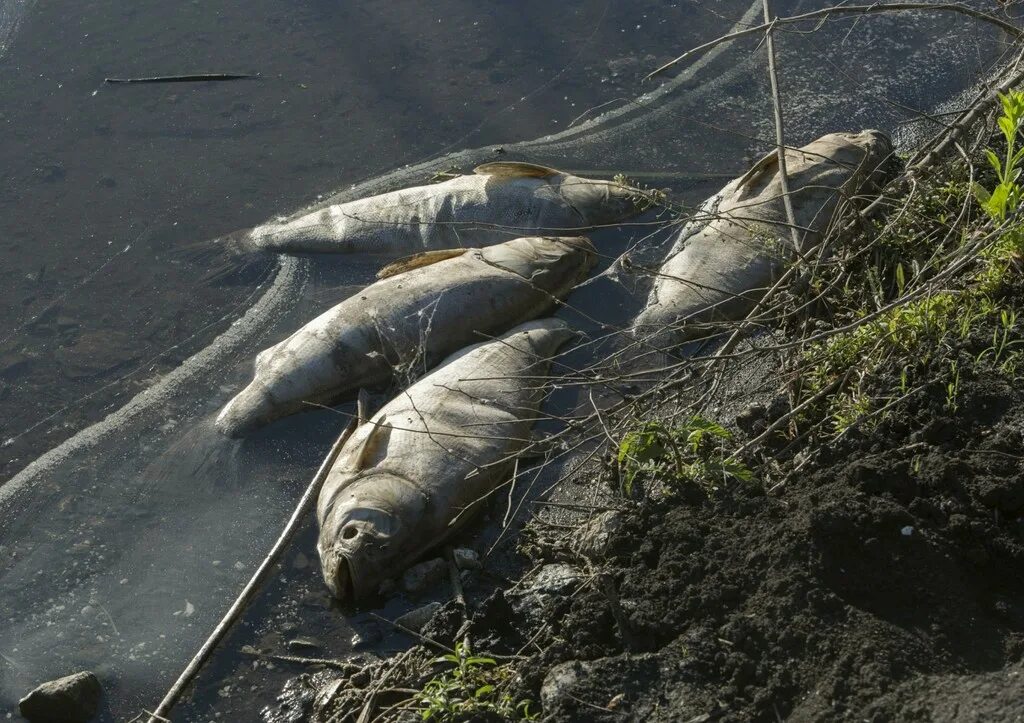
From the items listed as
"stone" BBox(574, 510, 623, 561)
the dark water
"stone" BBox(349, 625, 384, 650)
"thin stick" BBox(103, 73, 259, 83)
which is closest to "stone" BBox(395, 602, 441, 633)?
"stone" BBox(349, 625, 384, 650)

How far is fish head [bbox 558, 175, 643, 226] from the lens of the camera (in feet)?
25.3

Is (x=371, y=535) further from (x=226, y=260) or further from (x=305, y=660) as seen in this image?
(x=226, y=260)

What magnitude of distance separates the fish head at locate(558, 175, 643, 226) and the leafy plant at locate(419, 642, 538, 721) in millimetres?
3708

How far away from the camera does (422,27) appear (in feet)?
34.0

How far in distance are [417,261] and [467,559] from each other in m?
2.41

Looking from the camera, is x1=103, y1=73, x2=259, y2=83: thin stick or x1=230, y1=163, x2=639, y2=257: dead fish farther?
x1=103, y1=73, x2=259, y2=83: thin stick

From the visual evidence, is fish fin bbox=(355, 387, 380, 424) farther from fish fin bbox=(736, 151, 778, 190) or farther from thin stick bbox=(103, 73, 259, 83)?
thin stick bbox=(103, 73, 259, 83)

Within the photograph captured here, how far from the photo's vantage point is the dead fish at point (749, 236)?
657 cm

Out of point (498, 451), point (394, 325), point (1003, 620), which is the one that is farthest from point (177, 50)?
point (1003, 620)

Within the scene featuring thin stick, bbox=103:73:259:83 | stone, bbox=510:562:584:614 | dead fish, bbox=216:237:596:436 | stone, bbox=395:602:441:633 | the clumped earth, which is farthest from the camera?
thin stick, bbox=103:73:259:83

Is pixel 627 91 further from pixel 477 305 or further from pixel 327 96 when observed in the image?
pixel 477 305

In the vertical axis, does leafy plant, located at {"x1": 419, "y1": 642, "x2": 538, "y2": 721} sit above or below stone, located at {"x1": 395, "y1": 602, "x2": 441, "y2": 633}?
above

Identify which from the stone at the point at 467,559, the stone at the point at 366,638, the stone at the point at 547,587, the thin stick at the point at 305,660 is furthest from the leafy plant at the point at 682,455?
the thin stick at the point at 305,660

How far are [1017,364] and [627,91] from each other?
5326 mm
